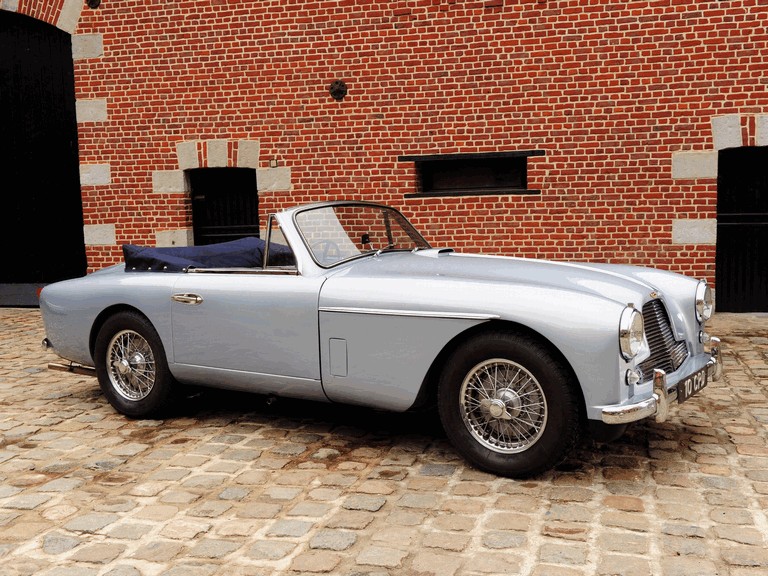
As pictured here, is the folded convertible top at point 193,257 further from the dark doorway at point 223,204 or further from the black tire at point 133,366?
the dark doorway at point 223,204

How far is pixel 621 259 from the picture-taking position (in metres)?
9.30

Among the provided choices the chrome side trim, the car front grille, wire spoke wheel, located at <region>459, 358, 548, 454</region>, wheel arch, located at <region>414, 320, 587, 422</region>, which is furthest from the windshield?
the car front grille

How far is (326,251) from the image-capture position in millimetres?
4988

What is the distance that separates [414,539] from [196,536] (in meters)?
0.97

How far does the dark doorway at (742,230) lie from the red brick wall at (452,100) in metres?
0.50

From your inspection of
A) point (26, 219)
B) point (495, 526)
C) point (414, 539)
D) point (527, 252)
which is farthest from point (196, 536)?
point (26, 219)

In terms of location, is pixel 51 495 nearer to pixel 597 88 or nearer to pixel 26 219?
pixel 597 88

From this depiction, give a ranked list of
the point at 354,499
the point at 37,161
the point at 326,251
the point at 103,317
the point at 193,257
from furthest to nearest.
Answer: the point at 37,161, the point at 193,257, the point at 103,317, the point at 326,251, the point at 354,499

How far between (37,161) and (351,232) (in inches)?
321

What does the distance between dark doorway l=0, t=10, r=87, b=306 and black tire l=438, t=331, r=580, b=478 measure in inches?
352

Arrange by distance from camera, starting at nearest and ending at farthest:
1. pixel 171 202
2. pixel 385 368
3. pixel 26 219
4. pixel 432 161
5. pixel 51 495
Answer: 1. pixel 51 495
2. pixel 385 368
3. pixel 432 161
4. pixel 171 202
5. pixel 26 219

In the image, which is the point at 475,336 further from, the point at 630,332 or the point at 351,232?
the point at 351,232

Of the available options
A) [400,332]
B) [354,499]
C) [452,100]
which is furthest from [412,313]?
[452,100]

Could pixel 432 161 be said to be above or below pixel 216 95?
below
